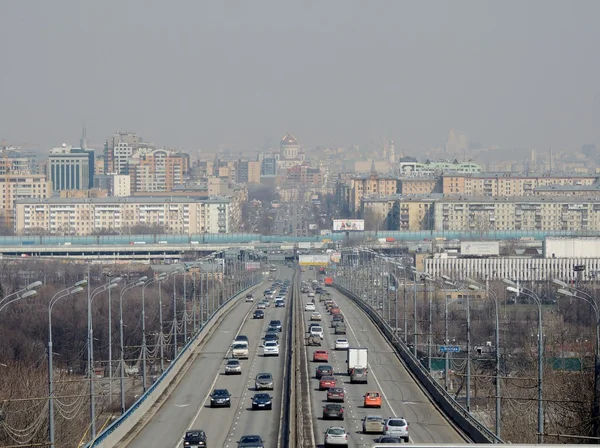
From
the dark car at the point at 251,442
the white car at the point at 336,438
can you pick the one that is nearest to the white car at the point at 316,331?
the white car at the point at 336,438

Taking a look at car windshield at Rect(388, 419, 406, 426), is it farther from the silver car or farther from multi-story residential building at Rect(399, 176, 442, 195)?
multi-story residential building at Rect(399, 176, 442, 195)

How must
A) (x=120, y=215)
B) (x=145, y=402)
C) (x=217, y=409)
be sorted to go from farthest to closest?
(x=120, y=215) < (x=217, y=409) < (x=145, y=402)

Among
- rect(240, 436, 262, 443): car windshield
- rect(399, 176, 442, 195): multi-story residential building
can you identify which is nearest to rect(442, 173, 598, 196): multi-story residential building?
rect(399, 176, 442, 195): multi-story residential building

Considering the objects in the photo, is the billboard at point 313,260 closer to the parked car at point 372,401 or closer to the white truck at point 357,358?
the white truck at point 357,358

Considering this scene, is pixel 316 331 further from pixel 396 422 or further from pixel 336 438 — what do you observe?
pixel 336 438

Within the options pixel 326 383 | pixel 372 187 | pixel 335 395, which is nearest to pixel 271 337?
pixel 326 383

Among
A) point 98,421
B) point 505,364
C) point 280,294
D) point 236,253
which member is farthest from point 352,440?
point 236,253
